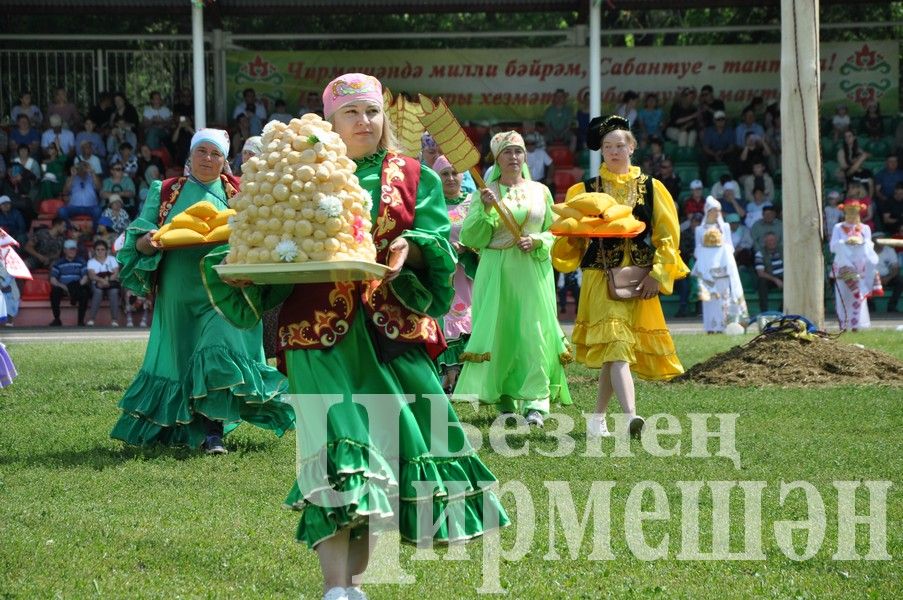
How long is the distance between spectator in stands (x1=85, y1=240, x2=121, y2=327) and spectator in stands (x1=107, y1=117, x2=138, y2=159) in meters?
3.73

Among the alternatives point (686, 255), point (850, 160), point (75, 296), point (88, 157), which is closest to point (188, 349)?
point (75, 296)

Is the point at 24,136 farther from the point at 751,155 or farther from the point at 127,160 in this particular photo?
the point at 751,155

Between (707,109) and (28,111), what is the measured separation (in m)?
13.3

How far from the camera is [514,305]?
33.5ft

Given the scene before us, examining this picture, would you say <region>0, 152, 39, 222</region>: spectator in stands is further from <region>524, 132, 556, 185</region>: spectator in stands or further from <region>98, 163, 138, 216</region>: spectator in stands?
<region>524, 132, 556, 185</region>: spectator in stands

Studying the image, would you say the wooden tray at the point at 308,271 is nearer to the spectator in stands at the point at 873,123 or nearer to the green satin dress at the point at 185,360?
the green satin dress at the point at 185,360

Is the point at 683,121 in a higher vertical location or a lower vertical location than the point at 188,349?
higher

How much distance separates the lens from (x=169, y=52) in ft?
94.4

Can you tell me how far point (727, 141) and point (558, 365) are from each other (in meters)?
17.2

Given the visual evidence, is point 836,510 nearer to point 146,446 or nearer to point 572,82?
point 146,446

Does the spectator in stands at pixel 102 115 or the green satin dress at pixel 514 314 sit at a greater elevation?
the spectator in stands at pixel 102 115

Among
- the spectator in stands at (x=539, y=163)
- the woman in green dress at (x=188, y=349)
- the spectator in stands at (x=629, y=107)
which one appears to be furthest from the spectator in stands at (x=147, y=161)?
the woman in green dress at (x=188, y=349)

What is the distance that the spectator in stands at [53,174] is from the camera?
25.4 metres

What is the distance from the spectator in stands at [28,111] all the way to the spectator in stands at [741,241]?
43.7ft
